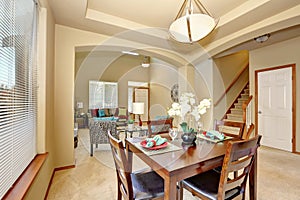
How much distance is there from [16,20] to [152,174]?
5.92ft

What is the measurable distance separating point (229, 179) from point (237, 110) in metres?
4.59

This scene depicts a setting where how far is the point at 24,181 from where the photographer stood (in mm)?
1294

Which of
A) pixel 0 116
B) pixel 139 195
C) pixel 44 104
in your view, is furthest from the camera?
pixel 44 104

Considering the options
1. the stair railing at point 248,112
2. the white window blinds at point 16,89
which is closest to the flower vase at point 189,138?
the white window blinds at point 16,89

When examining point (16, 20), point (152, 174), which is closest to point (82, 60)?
point (16, 20)

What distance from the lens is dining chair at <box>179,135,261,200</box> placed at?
1.15m

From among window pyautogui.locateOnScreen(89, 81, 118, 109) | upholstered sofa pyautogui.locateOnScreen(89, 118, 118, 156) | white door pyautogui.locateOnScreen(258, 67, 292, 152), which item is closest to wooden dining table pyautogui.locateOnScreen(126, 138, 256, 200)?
upholstered sofa pyautogui.locateOnScreen(89, 118, 118, 156)

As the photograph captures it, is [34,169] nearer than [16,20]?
No

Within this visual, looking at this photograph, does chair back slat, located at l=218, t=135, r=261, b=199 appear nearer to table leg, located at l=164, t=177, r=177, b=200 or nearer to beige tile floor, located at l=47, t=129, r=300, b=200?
table leg, located at l=164, t=177, r=177, b=200

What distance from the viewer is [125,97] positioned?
8656mm

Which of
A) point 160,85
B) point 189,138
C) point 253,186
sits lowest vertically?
point 253,186

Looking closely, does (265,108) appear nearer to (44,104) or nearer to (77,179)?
(77,179)

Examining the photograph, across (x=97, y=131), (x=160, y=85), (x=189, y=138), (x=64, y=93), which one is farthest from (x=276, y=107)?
(x=160, y=85)

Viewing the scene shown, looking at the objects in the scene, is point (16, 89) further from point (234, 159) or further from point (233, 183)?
point (233, 183)
